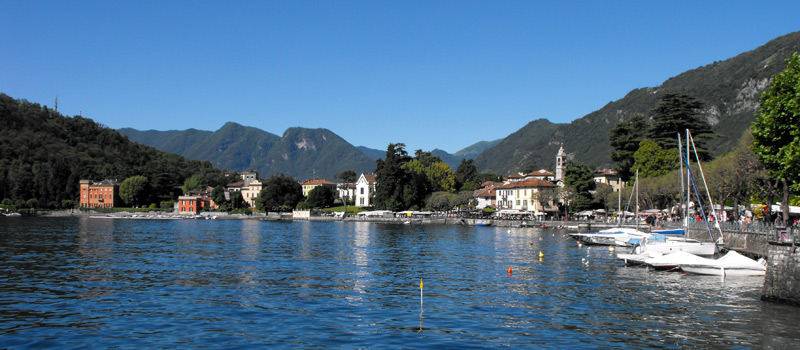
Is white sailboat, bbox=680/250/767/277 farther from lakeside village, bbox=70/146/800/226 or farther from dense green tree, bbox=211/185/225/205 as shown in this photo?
dense green tree, bbox=211/185/225/205

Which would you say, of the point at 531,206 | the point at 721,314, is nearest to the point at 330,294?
the point at 721,314

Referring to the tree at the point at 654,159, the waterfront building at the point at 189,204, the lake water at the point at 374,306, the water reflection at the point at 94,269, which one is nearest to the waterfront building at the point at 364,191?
the waterfront building at the point at 189,204

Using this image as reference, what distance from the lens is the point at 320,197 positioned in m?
158

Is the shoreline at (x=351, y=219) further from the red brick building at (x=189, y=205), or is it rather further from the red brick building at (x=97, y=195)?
the red brick building at (x=97, y=195)

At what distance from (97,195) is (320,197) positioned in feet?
221

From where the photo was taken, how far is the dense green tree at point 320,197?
157250 mm

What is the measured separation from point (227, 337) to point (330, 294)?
8.01 meters

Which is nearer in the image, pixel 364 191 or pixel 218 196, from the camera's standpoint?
pixel 364 191

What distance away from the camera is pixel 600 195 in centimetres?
9794

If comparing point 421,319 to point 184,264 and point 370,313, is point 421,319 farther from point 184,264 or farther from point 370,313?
point 184,264

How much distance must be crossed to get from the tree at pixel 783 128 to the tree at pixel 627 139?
64.1 m

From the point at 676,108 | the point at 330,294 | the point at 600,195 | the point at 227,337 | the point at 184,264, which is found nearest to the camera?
the point at 227,337

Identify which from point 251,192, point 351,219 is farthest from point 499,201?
point 251,192

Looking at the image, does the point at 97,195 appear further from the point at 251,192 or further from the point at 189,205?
the point at 251,192
